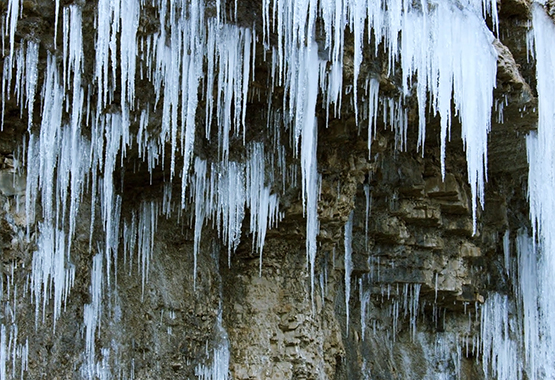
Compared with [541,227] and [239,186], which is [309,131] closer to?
[239,186]

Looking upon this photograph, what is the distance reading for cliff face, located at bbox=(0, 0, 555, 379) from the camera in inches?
236

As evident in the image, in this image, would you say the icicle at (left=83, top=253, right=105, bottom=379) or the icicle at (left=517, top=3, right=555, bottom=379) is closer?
the icicle at (left=83, top=253, right=105, bottom=379)

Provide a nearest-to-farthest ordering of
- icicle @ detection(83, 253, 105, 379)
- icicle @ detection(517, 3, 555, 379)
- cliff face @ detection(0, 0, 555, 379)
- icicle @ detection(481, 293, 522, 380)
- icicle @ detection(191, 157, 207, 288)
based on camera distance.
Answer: cliff face @ detection(0, 0, 555, 379) → icicle @ detection(83, 253, 105, 379) → icicle @ detection(191, 157, 207, 288) → icicle @ detection(517, 3, 555, 379) → icicle @ detection(481, 293, 522, 380)

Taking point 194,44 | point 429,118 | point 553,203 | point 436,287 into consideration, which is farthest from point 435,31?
point 436,287

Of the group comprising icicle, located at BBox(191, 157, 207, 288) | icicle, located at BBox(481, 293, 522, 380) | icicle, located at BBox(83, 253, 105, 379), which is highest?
icicle, located at BBox(191, 157, 207, 288)

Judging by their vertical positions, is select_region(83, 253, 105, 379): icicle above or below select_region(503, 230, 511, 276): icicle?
below

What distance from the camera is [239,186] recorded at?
726 centimetres


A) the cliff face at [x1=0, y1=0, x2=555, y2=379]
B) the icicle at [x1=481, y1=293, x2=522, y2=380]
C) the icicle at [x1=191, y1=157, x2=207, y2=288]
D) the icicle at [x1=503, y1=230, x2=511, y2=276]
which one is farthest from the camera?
the icicle at [x1=503, y1=230, x2=511, y2=276]

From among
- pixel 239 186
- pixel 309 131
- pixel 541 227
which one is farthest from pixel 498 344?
pixel 309 131

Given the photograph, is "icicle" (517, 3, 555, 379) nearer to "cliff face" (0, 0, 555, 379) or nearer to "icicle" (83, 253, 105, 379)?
"cliff face" (0, 0, 555, 379)

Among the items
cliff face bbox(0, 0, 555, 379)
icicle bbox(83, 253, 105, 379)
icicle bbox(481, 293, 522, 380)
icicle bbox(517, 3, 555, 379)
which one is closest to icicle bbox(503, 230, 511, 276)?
icicle bbox(517, 3, 555, 379)

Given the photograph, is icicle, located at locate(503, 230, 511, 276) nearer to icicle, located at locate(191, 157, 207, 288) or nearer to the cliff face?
the cliff face

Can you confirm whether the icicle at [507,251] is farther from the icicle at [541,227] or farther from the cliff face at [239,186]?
the cliff face at [239,186]

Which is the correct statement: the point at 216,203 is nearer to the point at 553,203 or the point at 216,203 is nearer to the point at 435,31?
the point at 435,31
